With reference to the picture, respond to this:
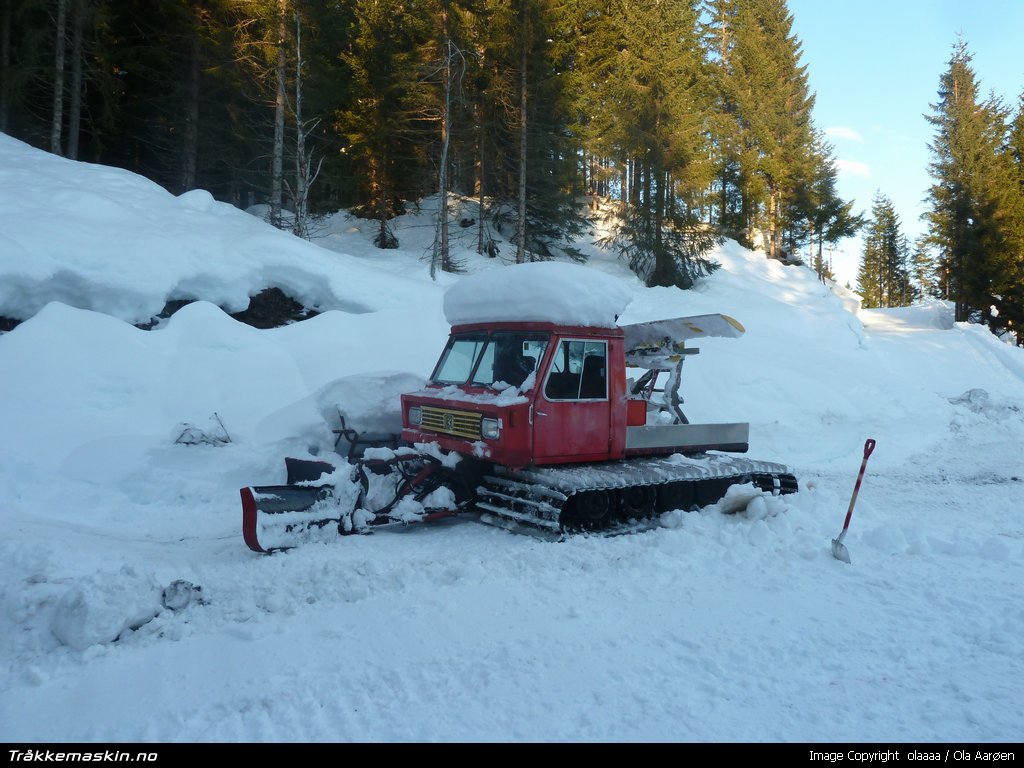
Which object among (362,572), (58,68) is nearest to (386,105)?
(58,68)

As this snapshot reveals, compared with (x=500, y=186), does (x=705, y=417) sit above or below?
below

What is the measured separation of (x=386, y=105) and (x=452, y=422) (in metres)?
21.2

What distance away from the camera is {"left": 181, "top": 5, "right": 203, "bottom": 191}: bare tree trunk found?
2320cm

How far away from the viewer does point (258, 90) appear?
22.7 meters

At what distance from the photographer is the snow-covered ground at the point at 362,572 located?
3463 mm

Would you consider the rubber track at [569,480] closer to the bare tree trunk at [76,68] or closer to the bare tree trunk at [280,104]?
the bare tree trunk at [280,104]

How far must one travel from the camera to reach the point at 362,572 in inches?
210

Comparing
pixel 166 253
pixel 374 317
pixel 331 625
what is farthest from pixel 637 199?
pixel 331 625

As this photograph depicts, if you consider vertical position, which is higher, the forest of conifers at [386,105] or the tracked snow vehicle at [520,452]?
the forest of conifers at [386,105]

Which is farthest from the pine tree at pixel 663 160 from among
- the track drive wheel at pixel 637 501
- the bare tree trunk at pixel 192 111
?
the track drive wheel at pixel 637 501

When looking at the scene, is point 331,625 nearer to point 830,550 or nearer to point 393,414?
point 830,550

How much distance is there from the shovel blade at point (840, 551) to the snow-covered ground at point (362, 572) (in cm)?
12

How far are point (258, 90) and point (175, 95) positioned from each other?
3.57 m

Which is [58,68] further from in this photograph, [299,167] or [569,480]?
[569,480]
